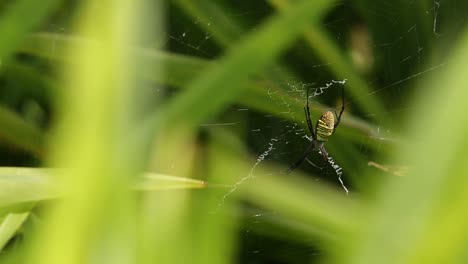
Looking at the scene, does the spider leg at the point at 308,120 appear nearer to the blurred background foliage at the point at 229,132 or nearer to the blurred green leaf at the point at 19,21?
the blurred background foliage at the point at 229,132

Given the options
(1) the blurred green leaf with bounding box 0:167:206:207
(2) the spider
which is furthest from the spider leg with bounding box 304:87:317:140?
(1) the blurred green leaf with bounding box 0:167:206:207

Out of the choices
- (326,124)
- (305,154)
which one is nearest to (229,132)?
(326,124)

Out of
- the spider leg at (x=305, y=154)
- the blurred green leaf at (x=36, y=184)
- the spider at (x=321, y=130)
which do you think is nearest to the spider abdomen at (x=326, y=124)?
the spider at (x=321, y=130)

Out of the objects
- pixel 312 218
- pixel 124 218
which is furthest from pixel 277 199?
pixel 124 218

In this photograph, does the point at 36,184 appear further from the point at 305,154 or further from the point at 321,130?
the point at 305,154

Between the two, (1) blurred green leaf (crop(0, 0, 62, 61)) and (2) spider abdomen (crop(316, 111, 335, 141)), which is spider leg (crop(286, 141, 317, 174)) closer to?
(2) spider abdomen (crop(316, 111, 335, 141))
